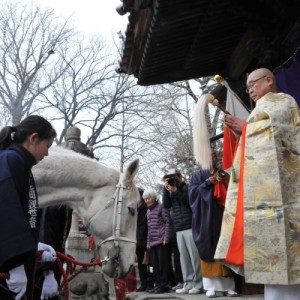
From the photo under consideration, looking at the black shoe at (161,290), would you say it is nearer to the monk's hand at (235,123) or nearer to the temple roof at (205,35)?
the temple roof at (205,35)

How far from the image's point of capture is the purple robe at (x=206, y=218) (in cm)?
630

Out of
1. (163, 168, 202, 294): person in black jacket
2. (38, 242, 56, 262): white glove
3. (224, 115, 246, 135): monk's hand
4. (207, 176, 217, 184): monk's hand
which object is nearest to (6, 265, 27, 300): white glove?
(38, 242, 56, 262): white glove

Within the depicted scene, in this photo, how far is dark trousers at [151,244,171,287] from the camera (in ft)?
26.4

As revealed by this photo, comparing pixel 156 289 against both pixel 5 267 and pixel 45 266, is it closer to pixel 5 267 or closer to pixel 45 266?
pixel 45 266

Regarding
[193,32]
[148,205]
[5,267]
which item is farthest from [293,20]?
[148,205]

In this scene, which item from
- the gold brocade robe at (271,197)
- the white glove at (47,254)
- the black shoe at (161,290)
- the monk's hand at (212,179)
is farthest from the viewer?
the black shoe at (161,290)

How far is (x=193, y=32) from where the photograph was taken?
5.09 metres

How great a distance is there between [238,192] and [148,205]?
5.40 metres

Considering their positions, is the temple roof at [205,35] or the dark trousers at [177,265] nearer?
the temple roof at [205,35]

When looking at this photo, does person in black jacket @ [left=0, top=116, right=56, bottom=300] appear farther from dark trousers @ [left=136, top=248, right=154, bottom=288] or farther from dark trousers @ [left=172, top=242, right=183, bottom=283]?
dark trousers @ [left=136, top=248, right=154, bottom=288]

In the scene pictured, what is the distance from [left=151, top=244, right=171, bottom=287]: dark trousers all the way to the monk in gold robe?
4949mm

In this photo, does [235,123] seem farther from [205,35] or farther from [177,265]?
[177,265]

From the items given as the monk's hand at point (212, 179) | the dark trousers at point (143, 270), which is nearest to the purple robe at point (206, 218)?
the monk's hand at point (212, 179)

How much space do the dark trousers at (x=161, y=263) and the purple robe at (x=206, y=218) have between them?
1.70 metres
